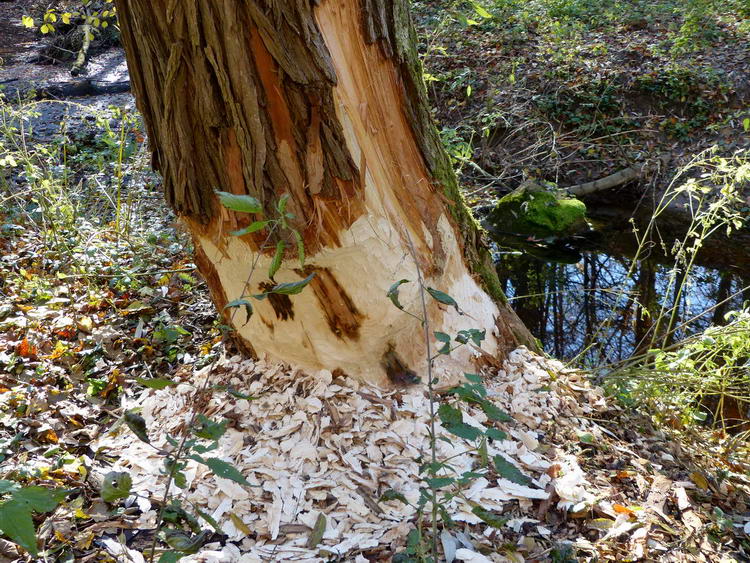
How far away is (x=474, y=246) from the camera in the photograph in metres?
2.48

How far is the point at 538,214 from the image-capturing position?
21.0 feet

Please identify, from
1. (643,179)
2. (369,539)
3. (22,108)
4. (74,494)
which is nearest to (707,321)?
(643,179)

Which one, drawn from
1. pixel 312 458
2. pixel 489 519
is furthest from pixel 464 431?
pixel 312 458

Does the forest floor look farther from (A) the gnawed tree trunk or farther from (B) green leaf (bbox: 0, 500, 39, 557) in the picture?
(A) the gnawed tree trunk

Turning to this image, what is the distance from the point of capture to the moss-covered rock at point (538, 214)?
252 inches

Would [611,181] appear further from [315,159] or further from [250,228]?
[250,228]

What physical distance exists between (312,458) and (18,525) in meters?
0.95

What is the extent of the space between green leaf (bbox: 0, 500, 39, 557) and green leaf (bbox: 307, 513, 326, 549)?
2.47 feet

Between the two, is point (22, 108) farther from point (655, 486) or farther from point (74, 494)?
point (655, 486)

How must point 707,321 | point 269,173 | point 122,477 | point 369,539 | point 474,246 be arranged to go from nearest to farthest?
1. point 122,477
2. point 369,539
3. point 269,173
4. point 474,246
5. point 707,321

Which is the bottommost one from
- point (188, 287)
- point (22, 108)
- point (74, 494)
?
point (74, 494)

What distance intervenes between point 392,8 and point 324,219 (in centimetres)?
75

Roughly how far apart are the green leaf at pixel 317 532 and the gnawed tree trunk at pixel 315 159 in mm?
567

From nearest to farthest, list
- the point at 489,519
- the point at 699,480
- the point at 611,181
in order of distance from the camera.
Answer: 1. the point at 489,519
2. the point at 699,480
3. the point at 611,181
